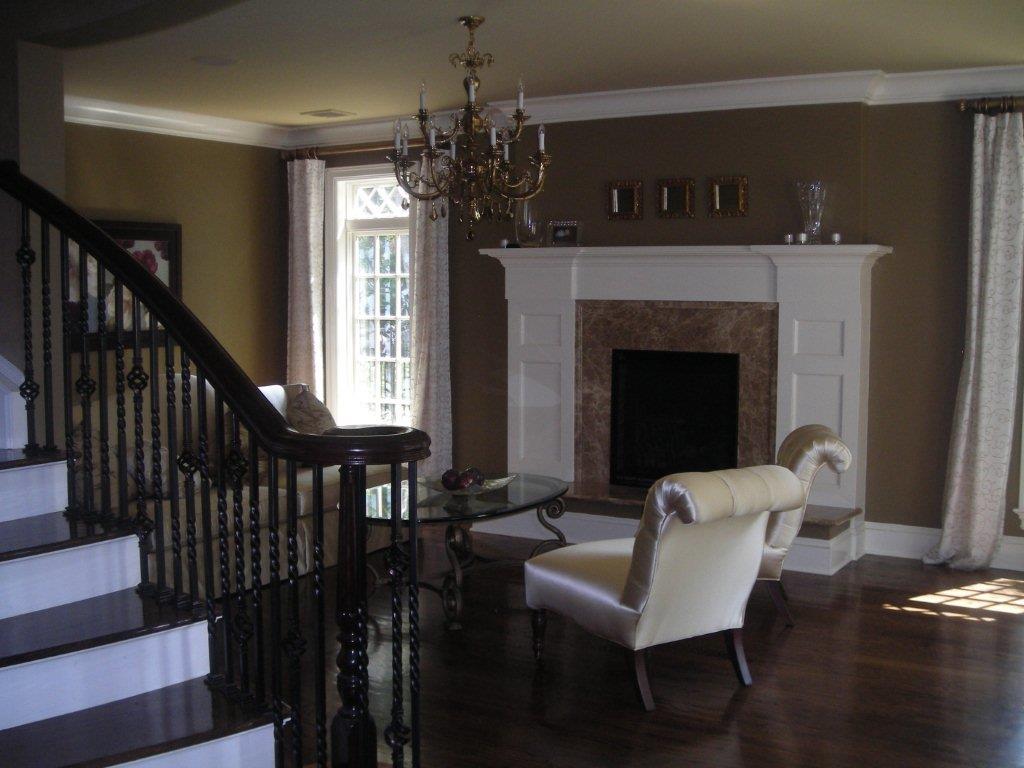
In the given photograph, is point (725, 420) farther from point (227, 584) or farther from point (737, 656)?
point (227, 584)

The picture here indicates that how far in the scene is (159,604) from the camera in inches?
110

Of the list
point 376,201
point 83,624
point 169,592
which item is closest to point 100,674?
point 83,624

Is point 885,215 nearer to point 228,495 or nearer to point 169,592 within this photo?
point 228,495

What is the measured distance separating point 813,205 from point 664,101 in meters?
1.17

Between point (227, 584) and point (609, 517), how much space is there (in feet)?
13.9

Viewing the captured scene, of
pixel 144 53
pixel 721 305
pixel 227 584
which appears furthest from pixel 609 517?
pixel 227 584

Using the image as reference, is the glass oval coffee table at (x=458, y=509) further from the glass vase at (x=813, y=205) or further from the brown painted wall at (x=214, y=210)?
the brown painted wall at (x=214, y=210)

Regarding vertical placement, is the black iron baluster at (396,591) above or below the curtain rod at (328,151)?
below

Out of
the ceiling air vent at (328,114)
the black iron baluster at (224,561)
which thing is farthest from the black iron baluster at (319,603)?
the ceiling air vent at (328,114)

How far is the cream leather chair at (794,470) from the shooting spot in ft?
15.2

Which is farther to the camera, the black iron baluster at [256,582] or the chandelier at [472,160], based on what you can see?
the chandelier at [472,160]

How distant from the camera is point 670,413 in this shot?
6715 mm

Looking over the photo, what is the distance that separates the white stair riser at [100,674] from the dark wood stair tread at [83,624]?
0.02 m

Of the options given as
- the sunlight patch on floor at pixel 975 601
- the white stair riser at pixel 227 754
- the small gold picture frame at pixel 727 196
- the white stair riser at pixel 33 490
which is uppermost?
the small gold picture frame at pixel 727 196
